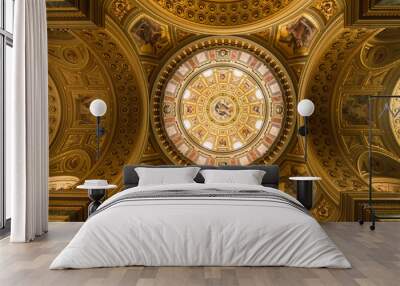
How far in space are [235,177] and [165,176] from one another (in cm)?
104

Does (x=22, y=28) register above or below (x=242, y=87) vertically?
above

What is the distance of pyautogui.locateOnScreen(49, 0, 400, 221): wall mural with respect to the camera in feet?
25.3

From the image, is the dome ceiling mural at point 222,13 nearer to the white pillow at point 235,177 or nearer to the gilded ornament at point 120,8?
the gilded ornament at point 120,8

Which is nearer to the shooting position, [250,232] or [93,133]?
[250,232]

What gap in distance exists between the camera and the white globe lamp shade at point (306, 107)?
7406 mm

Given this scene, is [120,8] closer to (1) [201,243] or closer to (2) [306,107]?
(2) [306,107]

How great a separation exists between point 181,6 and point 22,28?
2.84 m

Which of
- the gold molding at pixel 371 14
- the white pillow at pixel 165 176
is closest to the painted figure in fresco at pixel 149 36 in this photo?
the white pillow at pixel 165 176

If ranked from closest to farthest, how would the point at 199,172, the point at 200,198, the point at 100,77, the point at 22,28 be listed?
the point at 200,198 → the point at 22,28 → the point at 199,172 → the point at 100,77

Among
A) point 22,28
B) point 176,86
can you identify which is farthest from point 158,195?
point 176,86

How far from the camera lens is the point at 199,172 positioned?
24.0 feet

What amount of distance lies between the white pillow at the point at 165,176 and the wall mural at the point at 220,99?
1.06 metres

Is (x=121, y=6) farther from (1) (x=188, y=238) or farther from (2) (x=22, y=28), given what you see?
(1) (x=188, y=238)

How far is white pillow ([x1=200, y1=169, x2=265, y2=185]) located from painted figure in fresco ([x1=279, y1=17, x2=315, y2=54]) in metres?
2.30
